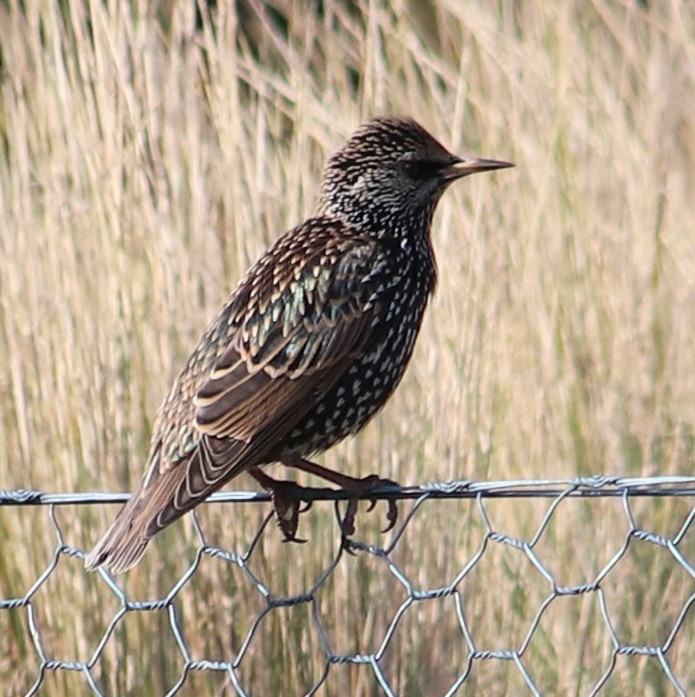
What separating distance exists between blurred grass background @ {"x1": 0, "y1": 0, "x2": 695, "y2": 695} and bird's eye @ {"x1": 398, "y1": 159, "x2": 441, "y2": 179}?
12.5 inches

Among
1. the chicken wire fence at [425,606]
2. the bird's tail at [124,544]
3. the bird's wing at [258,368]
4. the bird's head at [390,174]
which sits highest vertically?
the bird's head at [390,174]

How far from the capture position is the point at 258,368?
126 inches

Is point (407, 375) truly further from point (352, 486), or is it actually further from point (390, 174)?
point (352, 486)

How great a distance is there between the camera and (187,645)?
11.7 feet

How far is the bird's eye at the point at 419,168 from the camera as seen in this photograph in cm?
375

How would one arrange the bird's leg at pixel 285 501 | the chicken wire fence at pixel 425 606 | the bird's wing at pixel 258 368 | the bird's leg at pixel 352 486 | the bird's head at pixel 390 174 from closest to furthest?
the bird's wing at pixel 258 368 < the bird's leg at pixel 352 486 < the bird's leg at pixel 285 501 < the chicken wire fence at pixel 425 606 < the bird's head at pixel 390 174

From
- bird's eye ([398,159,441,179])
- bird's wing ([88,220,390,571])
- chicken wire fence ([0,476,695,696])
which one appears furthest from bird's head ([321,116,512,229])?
chicken wire fence ([0,476,695,696])

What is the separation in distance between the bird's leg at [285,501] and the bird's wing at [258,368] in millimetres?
74

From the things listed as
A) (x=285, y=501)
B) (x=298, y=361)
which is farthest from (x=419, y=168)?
(x=285, y=501)

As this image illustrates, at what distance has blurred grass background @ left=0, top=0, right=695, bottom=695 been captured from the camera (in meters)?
3.58

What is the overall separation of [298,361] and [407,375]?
0.75 metres

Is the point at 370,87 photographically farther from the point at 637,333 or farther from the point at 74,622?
the point at 74,622

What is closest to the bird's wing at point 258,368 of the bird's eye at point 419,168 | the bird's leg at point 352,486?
the bird's leg at point 352,486

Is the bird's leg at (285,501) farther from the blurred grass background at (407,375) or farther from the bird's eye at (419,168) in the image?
the bird's eye at (419,168)
